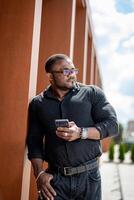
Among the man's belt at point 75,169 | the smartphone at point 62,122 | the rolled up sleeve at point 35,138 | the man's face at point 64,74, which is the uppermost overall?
the man's face at point 64,74

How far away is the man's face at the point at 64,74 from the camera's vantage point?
3074mm

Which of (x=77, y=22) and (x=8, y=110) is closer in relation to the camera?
(x=8, y=110)

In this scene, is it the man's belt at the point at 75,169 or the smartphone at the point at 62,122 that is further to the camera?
the man's belt at the point at 75,169

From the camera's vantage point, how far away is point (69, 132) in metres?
2.80

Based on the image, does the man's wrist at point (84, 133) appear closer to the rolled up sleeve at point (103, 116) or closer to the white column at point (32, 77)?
the rolled up sleeve at point (103, 116)

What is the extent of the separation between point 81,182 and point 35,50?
58.4 inches

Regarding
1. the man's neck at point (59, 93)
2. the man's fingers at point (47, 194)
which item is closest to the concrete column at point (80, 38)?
the man's neck at point (59, 93)

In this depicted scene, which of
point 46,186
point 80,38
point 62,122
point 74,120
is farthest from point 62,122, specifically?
point 80,38

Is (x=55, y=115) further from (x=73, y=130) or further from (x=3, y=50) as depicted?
(x=3, y=50)

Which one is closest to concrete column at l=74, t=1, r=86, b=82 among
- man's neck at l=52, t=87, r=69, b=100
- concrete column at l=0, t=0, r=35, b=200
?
A: concrete column at l=0, t=0, r=35, b=200

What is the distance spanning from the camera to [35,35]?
3.74 m

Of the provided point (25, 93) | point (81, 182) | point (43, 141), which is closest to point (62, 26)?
point (25, 93)

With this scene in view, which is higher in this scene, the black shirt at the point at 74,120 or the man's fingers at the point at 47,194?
the black shirt at the point at 74,120

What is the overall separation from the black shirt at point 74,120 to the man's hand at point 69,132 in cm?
14
